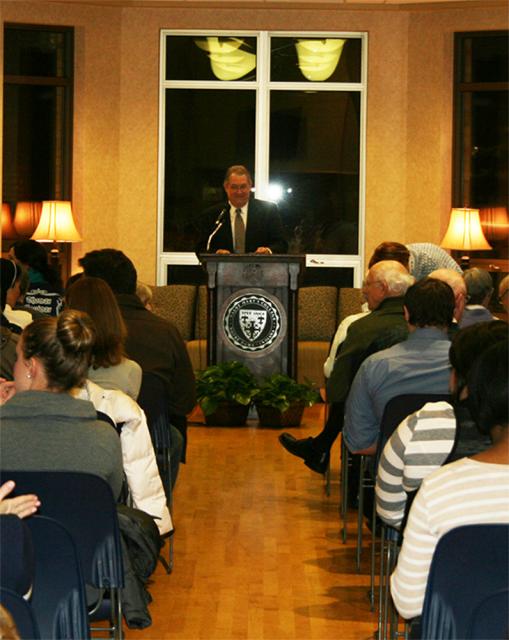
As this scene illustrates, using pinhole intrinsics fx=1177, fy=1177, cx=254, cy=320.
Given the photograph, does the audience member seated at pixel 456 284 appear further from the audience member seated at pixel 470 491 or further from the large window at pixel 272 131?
the large window at pixel 272 131

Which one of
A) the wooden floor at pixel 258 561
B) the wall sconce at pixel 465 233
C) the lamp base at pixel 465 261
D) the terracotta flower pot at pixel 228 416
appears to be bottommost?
the wooden floor at pixel 258 561

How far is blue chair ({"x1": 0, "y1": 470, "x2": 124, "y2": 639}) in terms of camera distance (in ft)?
8.78

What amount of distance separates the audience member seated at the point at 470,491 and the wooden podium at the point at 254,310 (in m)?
6.06

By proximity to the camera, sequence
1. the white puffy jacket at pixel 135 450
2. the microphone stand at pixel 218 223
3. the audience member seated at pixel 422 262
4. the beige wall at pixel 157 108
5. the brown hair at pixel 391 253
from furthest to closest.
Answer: the beige wall at pixel 157 108, the microphone stand at pixel 218 223, the audience member seated at pixel 422 262, the brown hair at pixel 391 253, the white puffy jacket at pixel 135 450

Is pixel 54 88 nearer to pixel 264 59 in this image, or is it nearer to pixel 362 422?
pixel 264 59

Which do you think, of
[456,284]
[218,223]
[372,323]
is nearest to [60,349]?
[372,323]

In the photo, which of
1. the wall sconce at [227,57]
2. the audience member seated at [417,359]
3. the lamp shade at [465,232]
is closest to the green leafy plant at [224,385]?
the lamp shade at [465,232]

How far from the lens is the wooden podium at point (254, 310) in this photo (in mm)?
8414

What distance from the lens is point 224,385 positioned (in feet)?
27.2

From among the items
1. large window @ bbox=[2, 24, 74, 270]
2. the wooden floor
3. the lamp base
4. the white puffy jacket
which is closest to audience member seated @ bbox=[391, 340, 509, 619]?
the white puffy jacket

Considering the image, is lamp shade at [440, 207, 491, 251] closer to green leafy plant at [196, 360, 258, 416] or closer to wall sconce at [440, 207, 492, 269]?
wall sconce at [440, 207, 492, 269]

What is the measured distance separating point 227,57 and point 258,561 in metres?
7.43

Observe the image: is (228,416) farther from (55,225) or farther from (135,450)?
(135,450)

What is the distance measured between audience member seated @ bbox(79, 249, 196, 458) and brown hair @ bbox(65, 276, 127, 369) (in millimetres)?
801
